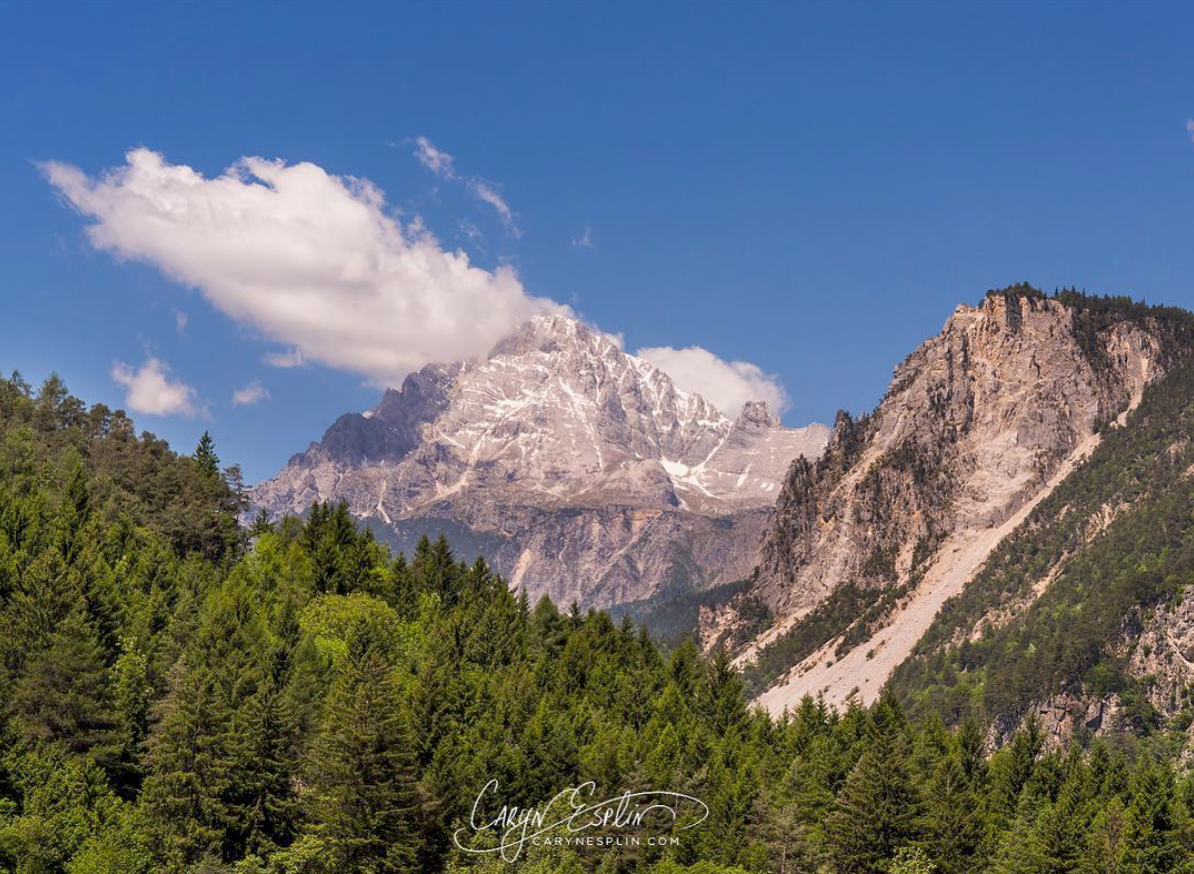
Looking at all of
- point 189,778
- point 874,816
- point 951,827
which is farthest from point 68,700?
point 951,827

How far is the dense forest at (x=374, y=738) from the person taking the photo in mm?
74188

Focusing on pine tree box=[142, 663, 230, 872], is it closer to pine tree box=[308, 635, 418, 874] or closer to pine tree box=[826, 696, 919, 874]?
pine tree box=[308, 635, 418, 874]

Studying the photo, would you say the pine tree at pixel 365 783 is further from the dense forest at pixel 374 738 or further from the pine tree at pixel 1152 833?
the pine tree at pixel 1152 833

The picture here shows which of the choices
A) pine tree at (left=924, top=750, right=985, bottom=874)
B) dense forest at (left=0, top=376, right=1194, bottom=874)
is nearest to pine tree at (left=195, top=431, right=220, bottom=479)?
dense forest at (left=0, top=376, right=1194, bottom=874)

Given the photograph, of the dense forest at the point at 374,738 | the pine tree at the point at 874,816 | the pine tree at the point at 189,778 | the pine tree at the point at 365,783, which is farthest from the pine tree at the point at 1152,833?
the pine tree at the point at 189,778

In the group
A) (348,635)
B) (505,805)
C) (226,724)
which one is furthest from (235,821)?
(348,635)

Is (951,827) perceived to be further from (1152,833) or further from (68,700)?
(68,700)

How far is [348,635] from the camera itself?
10775 centimetres

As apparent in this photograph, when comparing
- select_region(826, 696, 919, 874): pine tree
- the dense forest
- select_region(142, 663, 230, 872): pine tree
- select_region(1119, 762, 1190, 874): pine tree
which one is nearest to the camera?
select_region(142, 663, 230, 872): pine tree

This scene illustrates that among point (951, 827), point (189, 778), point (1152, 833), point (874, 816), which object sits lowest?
point (189, 778)

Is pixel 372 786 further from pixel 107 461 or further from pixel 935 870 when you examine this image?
pixel 107 461

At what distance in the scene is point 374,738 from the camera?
76.7 metres

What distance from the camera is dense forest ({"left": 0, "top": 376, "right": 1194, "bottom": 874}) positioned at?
74.2 metres

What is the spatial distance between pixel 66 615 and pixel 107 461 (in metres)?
66.2
